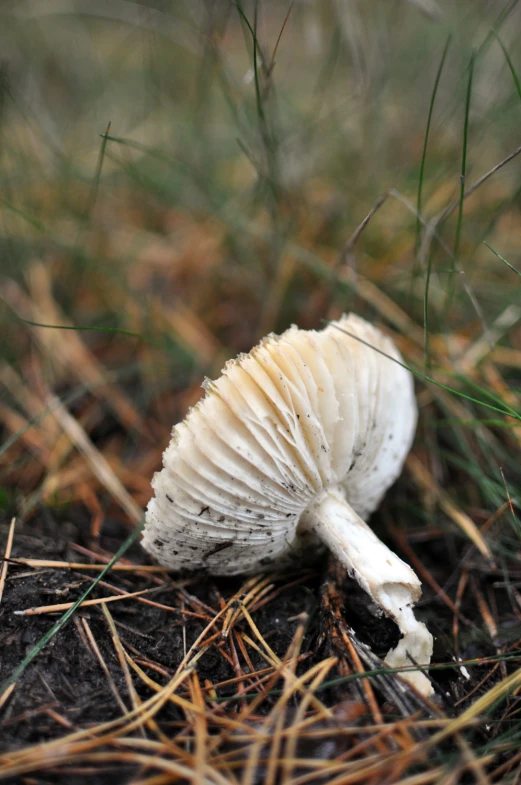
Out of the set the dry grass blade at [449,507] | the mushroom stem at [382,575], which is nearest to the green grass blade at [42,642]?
the mushroom stem at [382,575]

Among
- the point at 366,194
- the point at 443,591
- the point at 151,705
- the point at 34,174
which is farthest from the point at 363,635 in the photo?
the point at 34,174

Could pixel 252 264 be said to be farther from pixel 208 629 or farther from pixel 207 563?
pixel 208 629

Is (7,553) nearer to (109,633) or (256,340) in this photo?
(109,633)

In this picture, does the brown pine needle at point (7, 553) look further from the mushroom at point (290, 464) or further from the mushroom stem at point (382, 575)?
the mushroom stem at point (382, 575)

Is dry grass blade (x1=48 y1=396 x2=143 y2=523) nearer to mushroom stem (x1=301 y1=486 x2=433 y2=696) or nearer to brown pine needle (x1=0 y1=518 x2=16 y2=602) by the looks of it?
brown pine needle (x1=0 y1=518 x2=16 y2=602)

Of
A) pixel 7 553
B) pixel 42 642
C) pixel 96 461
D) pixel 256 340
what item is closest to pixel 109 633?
pixel 42 642
